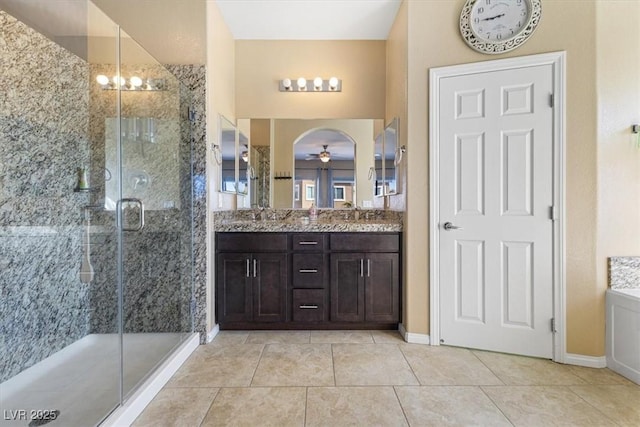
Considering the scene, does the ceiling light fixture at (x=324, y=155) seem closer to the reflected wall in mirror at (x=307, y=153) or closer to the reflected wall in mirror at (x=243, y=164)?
the reflected wall in mirror at (x=307, y=153)

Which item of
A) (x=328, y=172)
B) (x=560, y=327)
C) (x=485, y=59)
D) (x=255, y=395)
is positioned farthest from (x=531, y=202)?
(x=255, y=395)

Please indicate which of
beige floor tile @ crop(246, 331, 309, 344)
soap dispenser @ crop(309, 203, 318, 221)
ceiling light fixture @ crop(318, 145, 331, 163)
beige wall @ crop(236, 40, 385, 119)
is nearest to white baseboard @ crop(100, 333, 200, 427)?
beige floor tile @ crop(246, 331, 309, 344)

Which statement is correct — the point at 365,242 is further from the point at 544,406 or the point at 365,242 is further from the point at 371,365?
the point at 544,406

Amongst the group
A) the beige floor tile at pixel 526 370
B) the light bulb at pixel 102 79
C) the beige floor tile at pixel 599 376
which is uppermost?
the light bulb at pixel 102 79

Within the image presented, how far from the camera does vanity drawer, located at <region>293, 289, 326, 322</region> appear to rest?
9.39 ft

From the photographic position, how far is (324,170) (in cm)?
349

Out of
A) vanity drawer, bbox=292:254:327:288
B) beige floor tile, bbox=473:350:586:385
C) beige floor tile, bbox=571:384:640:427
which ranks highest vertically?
vanity drawer, bbox=292:254:327:288

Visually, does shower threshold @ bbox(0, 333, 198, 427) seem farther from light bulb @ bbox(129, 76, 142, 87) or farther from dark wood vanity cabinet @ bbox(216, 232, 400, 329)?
light bulb @ bbox(129, 76, 142, 87)

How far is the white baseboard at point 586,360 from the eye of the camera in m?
2.26

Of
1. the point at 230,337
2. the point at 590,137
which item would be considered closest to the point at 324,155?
the point at 230,337

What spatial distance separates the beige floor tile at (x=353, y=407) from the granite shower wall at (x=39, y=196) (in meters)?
1.87

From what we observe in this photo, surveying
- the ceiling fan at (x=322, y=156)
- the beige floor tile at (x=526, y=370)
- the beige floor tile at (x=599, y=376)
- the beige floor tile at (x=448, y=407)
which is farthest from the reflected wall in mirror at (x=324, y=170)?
the beige floor tile at (x=599, y=376)

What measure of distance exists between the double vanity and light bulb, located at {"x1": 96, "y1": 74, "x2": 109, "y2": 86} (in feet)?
4.35

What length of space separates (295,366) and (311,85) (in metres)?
2.69
